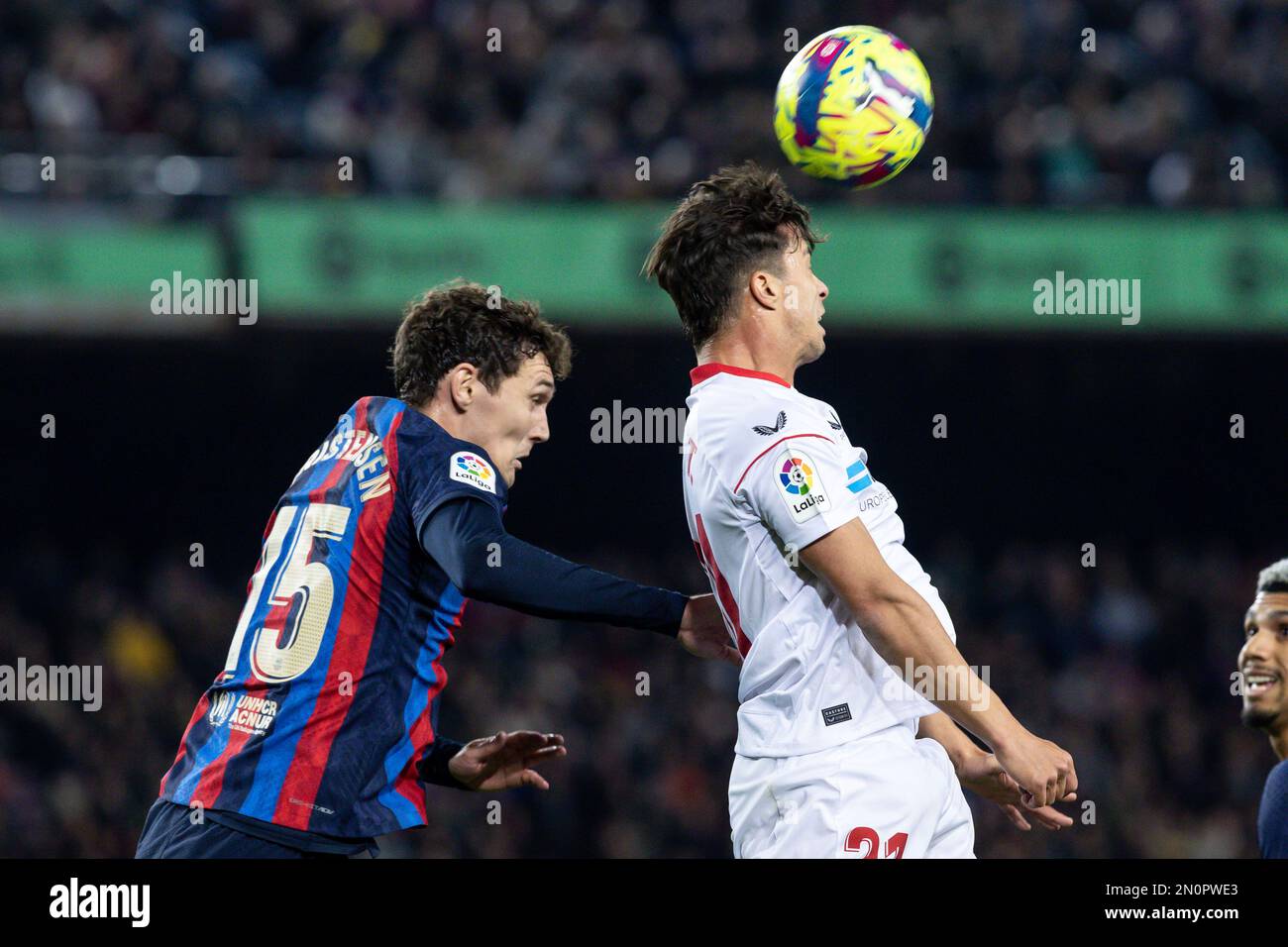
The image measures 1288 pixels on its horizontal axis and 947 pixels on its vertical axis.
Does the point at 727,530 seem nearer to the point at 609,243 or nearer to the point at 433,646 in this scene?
the point at 433,646

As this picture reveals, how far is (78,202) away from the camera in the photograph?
491 inches

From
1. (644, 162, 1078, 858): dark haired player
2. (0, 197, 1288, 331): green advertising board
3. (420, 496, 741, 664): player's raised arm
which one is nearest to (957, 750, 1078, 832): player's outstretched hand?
(644, 162, 1078, 858): dark haired player

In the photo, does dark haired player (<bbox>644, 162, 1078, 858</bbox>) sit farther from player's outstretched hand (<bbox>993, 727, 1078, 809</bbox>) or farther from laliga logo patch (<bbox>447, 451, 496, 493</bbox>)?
laliga logo patch (<bbox>447, 451, 496, 493</bbox>)

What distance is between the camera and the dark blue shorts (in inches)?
150

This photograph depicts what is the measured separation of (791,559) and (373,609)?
1.03 metres

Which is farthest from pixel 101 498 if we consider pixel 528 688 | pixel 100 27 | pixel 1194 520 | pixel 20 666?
pixel 1194 520

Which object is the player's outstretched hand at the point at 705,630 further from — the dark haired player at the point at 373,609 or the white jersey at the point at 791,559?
the white jersey at the point at 791,559

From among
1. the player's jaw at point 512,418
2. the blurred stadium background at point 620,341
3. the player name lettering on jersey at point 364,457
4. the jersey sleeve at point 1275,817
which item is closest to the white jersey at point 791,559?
the player's jaw at point 512,418

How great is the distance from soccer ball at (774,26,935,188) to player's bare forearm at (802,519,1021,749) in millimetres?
1511

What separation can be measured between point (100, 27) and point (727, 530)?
11.1m

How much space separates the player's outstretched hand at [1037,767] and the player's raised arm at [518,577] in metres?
0.93

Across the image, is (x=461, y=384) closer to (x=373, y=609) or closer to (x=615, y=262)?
(x=373, y=609)
